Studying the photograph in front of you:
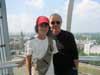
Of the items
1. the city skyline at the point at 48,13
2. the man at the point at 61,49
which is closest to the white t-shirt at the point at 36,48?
the man at the point at 61,49

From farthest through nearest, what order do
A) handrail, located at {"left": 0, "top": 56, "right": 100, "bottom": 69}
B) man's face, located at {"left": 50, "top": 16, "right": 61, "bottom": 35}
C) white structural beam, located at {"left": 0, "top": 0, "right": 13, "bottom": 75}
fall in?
white structural beam, located at {"left": 0, "top": 0, "right": 13, "bottom": 75}
handrail, located at {"left": 0, "top": 56, "right": 100, "bottom": 69}
man's face, located at {"left": 50, "top": 16, "right": 61, "bottom": 35}

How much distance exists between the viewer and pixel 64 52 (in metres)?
2.87

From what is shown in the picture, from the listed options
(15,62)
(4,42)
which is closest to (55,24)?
(15,62)

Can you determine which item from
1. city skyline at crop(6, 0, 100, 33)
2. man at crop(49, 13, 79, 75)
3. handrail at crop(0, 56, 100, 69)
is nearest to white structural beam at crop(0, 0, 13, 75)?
city skyline at crop(6, 0, 100, 33)

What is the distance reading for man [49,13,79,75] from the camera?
284 cm

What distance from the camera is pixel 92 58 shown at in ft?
12.9

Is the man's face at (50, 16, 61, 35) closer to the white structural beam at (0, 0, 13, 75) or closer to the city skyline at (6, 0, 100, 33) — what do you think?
the city skyline at (6, 0, 100, 33)

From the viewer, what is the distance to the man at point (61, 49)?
9.31ft

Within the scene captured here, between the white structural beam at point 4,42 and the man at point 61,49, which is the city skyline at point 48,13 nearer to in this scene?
the white structural beam at point 4,42

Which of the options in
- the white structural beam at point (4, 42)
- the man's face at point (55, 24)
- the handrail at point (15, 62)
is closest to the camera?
the man's face at point (55, 24)

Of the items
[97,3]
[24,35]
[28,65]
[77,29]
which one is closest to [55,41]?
[28,65]

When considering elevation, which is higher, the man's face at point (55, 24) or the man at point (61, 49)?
the man's face at point (55, 24)

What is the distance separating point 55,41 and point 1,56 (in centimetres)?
111

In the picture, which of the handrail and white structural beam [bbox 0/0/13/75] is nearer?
the handrail
